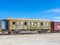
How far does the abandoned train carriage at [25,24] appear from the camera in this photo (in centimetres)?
3579

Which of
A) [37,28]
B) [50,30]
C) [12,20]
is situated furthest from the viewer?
[50,30]

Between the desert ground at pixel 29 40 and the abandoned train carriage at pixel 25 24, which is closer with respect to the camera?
the desert ground at pixel 29 40

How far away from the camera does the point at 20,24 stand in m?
36.5

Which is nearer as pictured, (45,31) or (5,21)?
(5,21)

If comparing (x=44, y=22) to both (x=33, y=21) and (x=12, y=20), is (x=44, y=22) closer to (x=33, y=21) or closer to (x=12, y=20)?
(x=33, y=21)

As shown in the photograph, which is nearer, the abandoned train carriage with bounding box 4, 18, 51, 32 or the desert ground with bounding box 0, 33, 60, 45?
the desert ground with bounding box 0, 33, 60, 45

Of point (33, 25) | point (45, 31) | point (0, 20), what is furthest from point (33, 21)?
point (0, 20)

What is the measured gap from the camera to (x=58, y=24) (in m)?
41.9

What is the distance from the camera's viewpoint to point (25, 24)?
36.9 metres

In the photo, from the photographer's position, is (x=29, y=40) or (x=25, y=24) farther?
(x=25, y=24)

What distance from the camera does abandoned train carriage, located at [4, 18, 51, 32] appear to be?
35791 millimetres

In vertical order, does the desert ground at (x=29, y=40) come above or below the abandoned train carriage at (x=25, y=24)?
below

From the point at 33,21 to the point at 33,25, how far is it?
2.76ft

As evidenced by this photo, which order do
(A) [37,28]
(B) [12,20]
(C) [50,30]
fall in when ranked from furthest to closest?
(C) [50,30] → (A) [37,28] → (B) [12,20]
